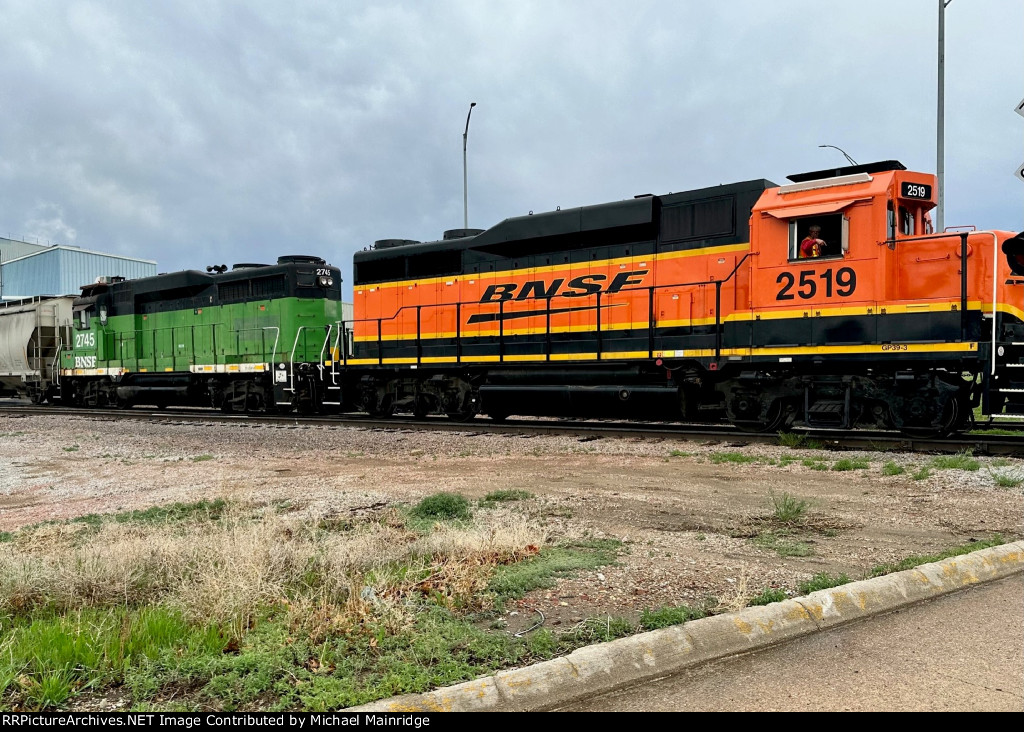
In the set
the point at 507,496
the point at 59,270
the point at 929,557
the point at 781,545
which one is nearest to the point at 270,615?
the point at 781,545

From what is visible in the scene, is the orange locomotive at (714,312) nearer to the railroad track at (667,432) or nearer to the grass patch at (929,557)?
the railroad track at (667,432)

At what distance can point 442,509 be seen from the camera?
20.5ft

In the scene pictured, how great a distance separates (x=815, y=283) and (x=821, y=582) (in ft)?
24.4

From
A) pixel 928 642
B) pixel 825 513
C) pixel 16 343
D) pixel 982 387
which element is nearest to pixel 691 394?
pixel 982 387

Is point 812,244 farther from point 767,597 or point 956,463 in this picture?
point 767,597

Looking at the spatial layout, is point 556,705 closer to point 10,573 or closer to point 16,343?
point 10,573

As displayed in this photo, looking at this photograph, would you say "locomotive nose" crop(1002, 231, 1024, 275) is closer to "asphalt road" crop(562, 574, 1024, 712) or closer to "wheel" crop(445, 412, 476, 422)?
"asphalt road" crop(562, 574, 1024, 712)

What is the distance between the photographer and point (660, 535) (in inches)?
213

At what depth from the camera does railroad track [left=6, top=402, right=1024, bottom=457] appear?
9914 mm

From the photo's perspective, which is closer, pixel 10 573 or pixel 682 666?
pixel 682 666

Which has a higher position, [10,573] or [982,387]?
[982,387]

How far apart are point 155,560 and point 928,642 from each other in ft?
14.0

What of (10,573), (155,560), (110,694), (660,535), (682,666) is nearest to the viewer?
(110,694)

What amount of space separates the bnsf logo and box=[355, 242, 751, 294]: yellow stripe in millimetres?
207
